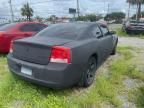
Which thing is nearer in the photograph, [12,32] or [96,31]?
[96,31]

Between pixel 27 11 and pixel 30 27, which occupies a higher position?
pixel 27 11

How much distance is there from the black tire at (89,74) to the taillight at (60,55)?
0.76m

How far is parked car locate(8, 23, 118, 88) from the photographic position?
4422mm

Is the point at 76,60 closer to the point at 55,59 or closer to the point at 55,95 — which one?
the point at 55,59

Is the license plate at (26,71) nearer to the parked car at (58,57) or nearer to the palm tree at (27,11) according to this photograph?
the parked car at (58,57)

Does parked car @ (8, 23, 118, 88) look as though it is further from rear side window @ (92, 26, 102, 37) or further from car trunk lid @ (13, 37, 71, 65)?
rear side window @ (92, 26, 102, 37)

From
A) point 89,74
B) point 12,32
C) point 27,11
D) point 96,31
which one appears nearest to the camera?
point 89,74

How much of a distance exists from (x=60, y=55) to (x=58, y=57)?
2.0 inches

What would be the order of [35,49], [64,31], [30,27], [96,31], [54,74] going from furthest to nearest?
[30,27]
[96,31]
[64,31]
[35,49]
[54,74]

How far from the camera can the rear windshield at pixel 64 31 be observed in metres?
5.39

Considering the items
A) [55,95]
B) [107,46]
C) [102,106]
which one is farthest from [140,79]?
[55,95]

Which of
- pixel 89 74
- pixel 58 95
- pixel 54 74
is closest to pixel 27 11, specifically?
pixel 89 74

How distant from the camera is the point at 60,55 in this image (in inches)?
175

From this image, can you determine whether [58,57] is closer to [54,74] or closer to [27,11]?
[54,74]
